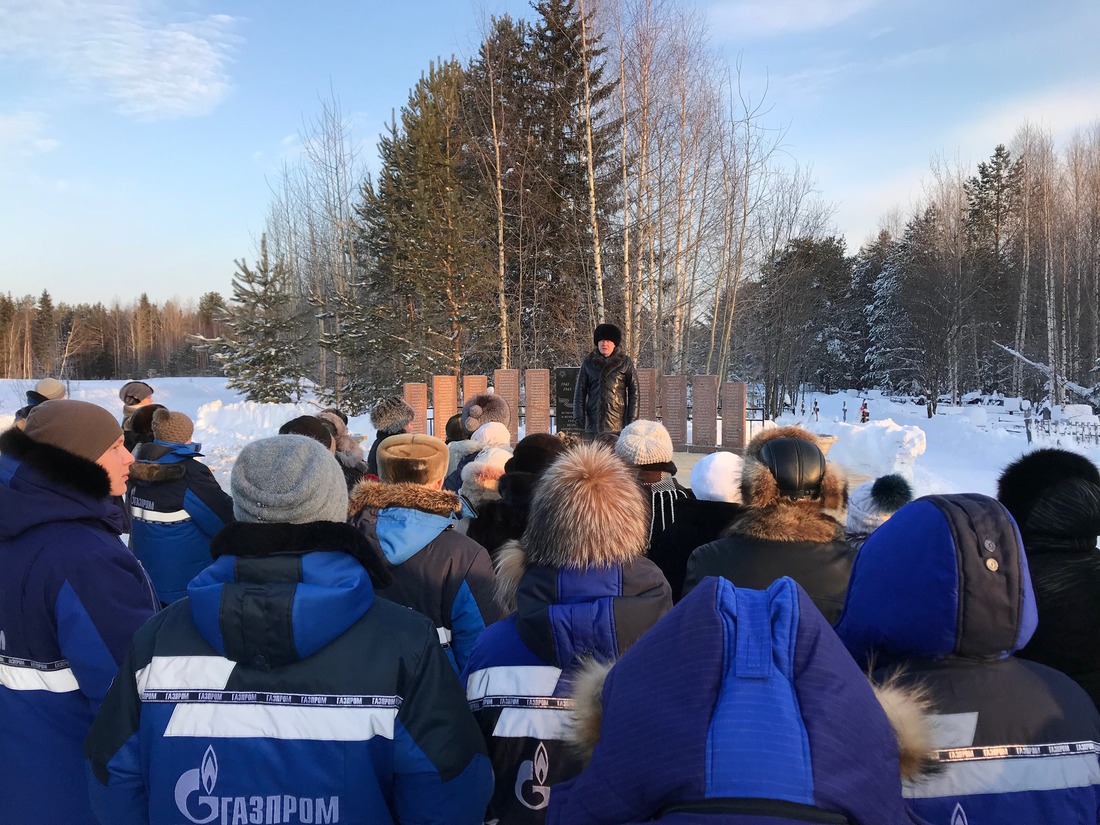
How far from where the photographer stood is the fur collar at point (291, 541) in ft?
5.43

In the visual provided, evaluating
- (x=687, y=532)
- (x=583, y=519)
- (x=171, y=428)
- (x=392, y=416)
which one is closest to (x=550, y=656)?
(x=583, y=519)

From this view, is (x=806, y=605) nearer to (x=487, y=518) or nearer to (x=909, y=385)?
(x=487, y=518)

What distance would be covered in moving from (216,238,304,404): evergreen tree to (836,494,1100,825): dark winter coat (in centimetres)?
2775

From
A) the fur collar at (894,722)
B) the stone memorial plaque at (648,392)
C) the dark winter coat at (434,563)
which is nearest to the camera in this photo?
the fur collar at (894,722)

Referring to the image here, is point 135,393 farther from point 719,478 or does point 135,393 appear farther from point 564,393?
point 564,393

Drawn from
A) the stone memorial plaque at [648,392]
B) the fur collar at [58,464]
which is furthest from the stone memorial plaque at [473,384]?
the fur collar at [58,464]

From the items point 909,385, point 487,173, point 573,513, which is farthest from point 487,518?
point 909,385

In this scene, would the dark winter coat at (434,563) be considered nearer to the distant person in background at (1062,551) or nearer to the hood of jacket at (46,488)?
the hood of jacket at (46,488)

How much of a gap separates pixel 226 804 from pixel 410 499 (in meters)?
1.23

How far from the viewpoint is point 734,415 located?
14516 mm

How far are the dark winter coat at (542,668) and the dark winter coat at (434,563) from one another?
0.61m

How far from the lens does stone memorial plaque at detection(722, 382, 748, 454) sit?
47.4 feet

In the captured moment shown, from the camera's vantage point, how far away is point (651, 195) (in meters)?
A: 19.9

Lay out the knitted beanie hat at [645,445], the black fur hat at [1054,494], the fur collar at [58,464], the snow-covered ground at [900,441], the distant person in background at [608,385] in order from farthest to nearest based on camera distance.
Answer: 1. the snow-covered ground at [900,441]
2. the distant person in background at [608,385]
3. the knitted beanie hat at [645,445]
4. the fur collar at [58,464]
5. the black fur hat at [1054,494]
